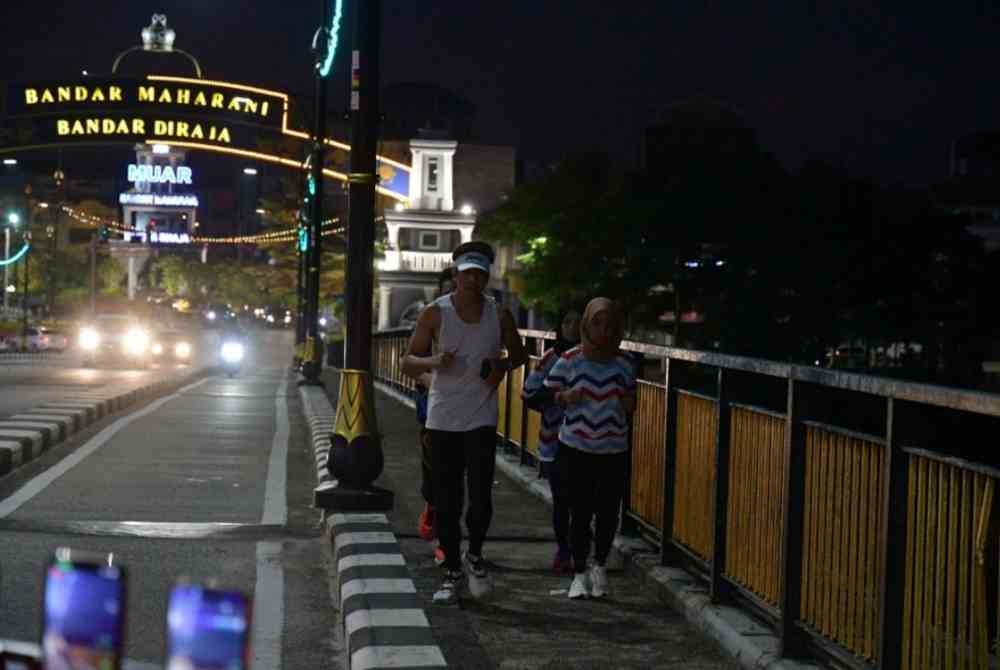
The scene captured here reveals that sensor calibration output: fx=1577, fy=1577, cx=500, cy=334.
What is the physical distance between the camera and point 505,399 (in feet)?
51.9

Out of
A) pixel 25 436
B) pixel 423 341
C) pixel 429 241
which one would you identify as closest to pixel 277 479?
pixel 25 436

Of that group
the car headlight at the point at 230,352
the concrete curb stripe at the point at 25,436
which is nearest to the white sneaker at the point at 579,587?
the concrete curb stripe at the point at 25,436

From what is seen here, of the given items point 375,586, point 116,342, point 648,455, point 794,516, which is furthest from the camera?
point 116,342

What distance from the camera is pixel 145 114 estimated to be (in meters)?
44.7

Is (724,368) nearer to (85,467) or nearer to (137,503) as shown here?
(137,503)

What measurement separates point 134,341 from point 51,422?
27890 mm

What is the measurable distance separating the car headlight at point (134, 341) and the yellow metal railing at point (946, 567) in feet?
140

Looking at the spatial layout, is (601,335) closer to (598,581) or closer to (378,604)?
(598,581)

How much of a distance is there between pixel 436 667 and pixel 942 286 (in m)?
74.8

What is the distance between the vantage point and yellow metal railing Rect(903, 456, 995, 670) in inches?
185

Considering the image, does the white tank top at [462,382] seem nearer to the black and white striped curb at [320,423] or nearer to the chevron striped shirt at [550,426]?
the chevron striped shirt at [550,426]

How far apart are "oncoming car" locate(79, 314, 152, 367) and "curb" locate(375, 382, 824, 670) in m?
37.9

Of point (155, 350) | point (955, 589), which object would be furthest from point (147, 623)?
point (155, 350)

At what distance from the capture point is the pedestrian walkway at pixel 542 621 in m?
6.93
